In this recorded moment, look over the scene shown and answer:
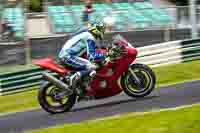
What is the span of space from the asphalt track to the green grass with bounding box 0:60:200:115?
1.39 metres

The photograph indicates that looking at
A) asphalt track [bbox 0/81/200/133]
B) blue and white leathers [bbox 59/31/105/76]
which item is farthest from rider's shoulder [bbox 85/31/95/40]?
asphalt track [bbox 0/81/200/133]

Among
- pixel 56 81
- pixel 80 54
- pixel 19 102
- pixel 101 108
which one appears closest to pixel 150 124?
pixel 101 108

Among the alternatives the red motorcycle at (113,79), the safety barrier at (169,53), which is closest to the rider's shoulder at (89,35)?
the red motorcycle at (113,79)

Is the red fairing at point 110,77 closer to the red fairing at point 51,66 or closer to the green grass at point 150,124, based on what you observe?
the red fairing at point 51,66

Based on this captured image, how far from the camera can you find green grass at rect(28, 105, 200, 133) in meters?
7.02

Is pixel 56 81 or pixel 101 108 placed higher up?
pixel 56 81

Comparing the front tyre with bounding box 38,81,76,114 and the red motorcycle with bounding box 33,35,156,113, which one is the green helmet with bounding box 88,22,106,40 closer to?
the red motorcycle with bounding box 33,35,156,113

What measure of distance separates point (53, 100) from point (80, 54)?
3.31ft

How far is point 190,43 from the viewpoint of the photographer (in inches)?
672

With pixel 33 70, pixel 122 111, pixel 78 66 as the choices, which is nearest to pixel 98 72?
pixel 78 66

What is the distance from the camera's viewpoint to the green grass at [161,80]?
41.4ft

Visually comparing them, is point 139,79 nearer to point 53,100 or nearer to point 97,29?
point 97,29

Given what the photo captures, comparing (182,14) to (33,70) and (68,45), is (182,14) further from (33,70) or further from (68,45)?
(68,45)

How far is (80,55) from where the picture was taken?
35.4 feet
